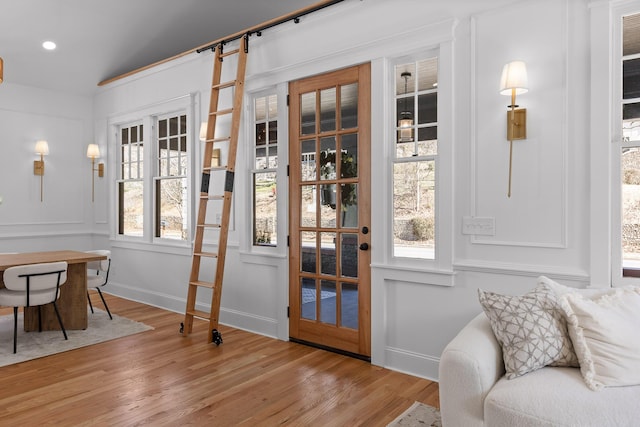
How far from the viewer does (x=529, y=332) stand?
212 cm

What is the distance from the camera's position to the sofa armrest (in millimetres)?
2010

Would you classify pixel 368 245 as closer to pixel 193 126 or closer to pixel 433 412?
pixel 433 412

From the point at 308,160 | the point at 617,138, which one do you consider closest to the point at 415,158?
the point at 308,160

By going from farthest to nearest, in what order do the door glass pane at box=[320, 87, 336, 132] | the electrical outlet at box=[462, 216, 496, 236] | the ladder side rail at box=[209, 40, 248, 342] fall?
the ladder side rail at box=[209, 40, 248, 342] < the door glass pane at box=[320, 87, 336, 132] < the electrical outlet at box=[462, 216, 496, 236]

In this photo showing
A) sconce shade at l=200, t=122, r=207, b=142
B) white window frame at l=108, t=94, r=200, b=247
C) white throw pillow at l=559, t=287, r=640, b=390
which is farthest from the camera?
white window frame at l=108, t=94, r=200, b=247

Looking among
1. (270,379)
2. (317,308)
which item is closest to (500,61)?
(317,308)

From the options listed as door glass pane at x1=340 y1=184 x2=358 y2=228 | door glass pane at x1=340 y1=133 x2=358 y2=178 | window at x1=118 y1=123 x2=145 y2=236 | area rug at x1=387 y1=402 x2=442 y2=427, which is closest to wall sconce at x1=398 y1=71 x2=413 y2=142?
door glass pane at x1=340 y1=133 x2=358 y2=178

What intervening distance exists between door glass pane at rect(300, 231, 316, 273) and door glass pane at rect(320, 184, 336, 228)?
183 mm

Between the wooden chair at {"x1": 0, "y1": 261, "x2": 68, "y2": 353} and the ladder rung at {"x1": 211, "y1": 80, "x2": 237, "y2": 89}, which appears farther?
the ladder rung at {"x1": 211, "y1": 80, "x2": 237, "y2": 89}

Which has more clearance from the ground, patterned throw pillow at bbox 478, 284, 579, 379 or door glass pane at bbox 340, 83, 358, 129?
door glass pane at bbox 340, 83, 358, 129

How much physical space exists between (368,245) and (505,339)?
159cm

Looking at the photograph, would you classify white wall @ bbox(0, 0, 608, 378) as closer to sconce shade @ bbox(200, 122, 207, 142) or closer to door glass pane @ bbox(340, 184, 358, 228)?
door glass pane @ bbox(340, 184, 358, 228)

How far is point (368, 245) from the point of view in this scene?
3629mm

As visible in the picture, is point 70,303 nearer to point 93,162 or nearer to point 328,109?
point 93,162
